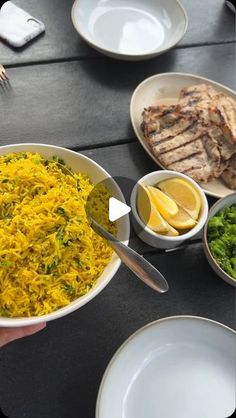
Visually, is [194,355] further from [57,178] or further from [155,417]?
[57,178]

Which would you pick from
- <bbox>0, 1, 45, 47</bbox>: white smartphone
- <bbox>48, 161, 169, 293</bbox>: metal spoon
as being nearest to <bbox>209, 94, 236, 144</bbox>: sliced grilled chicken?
<bbox>48, 161, 169, 293</bbox>: metal spoon

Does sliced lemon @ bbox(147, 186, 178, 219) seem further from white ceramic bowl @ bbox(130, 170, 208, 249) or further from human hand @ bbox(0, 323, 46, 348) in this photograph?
human hand @ bbox(0, 323, 46, 348)

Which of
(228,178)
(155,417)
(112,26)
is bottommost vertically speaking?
(155,417)

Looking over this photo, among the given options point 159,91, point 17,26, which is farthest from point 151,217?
point 17,26

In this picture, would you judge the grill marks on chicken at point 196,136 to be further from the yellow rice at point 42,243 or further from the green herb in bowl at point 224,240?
the yellow rice at point 42,243

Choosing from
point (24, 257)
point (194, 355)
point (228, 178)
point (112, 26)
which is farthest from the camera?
point (112, 26)

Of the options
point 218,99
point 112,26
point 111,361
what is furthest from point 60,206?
point 112,26

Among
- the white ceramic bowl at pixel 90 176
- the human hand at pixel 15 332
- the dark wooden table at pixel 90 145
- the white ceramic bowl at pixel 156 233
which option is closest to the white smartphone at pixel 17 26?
the dark wooden table at pixel 90 145
